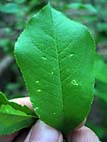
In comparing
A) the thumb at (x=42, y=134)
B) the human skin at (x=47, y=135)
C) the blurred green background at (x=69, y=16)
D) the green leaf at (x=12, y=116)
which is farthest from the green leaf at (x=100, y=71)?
the green leaf at (x=12, y=116)

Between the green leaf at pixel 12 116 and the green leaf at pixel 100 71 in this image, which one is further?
the green leaf at pixel 100 71

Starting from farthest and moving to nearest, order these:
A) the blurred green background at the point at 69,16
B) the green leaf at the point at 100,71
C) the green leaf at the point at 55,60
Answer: the green leaf at the point at 100,71 → the blurred green background at the point at 69,16 → the green leaf at the point at 55,60

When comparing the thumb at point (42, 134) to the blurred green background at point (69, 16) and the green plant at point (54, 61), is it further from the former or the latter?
the blurred green background at point (69, 16)

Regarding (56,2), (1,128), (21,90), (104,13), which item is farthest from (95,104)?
(1,128)

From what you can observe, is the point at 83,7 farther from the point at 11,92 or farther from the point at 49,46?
the point at 11,92

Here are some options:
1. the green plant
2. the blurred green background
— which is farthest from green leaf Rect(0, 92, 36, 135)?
the blurred green background

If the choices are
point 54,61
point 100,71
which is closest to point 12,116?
point 54,61
